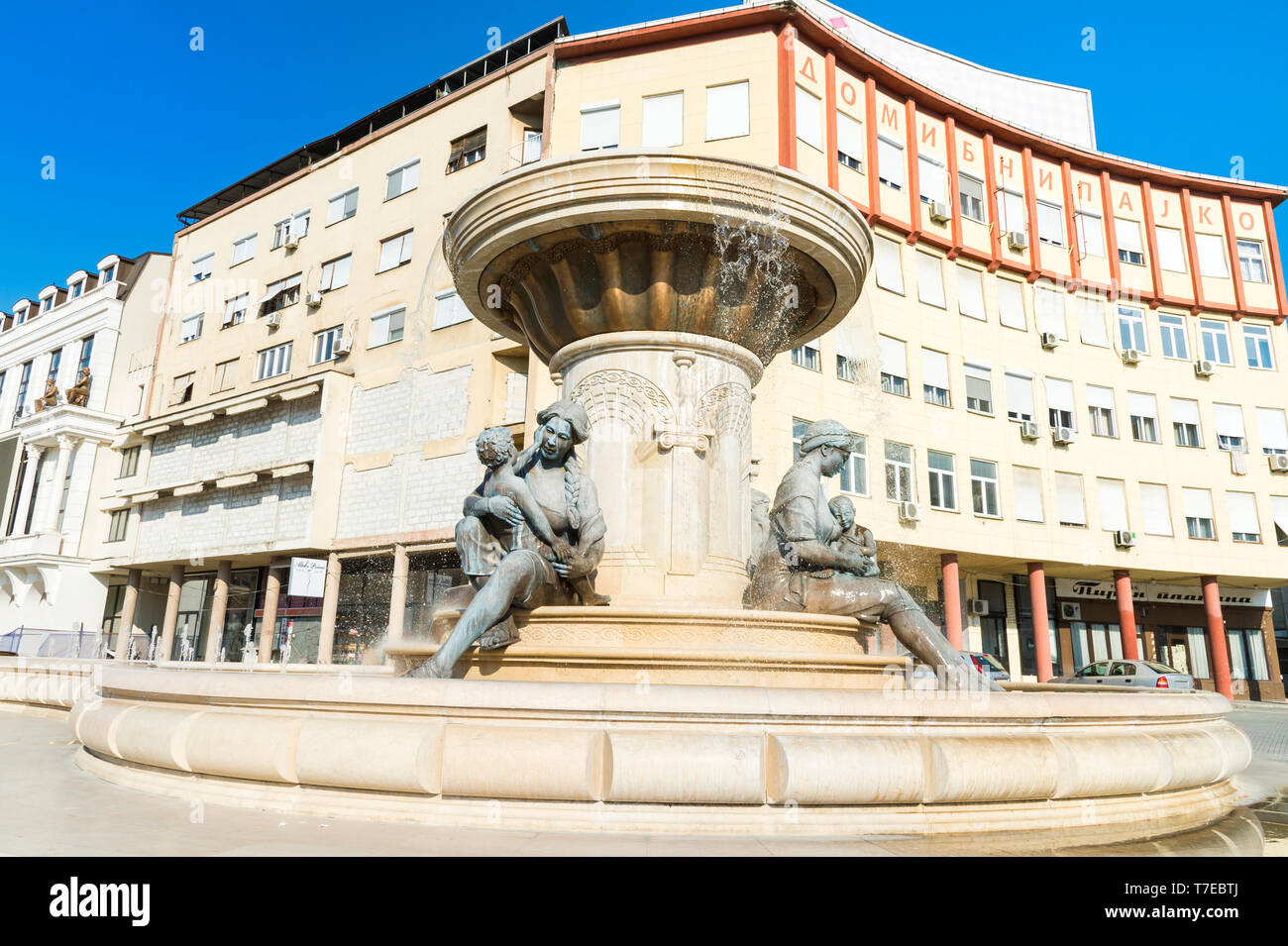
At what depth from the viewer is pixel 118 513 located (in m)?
34.5

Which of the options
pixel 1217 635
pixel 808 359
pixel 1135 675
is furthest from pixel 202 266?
pixel 1217 635

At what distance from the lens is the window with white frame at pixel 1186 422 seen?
28422mm

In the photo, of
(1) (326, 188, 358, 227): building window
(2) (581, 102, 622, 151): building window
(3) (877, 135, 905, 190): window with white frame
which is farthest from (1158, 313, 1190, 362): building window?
(1) (326, 188, 358, 227): building window

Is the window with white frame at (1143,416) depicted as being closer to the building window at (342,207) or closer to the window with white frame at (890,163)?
the window with white frame at (890,163)

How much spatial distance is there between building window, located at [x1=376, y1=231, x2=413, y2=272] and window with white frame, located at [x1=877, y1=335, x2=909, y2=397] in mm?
14985

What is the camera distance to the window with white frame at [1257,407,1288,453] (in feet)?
95.9

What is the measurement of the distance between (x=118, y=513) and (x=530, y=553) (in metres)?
36.3

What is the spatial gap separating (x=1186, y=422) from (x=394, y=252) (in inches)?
1069

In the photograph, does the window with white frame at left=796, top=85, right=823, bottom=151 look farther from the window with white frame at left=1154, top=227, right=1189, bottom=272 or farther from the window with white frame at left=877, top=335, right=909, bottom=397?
the window with white frame at left=1154, top=227, right=1189, bottom=272

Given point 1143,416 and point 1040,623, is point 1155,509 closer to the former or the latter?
point 1143,416

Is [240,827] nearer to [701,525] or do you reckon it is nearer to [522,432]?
[701,525]

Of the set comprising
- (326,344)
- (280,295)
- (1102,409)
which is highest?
(280,295)

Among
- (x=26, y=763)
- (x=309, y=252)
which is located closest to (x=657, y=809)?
(x=26, y=763)

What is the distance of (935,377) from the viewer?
981 inches
